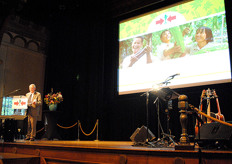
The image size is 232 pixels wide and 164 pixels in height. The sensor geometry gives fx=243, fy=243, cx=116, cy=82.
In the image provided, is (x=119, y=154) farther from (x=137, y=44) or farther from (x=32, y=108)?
(x=137, y=44)

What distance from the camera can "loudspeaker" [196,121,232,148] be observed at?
9.27 ft

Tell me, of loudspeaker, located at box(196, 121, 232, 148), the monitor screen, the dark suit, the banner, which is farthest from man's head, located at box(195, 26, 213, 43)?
the banner

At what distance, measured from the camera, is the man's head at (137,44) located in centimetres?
649

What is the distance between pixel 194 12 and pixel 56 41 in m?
5.07

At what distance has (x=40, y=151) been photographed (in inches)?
150

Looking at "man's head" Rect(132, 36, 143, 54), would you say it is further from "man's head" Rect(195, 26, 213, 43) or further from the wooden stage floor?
the wooden stage floor

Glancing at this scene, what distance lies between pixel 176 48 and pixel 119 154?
3585 mm

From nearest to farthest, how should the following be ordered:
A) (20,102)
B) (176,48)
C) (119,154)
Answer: (119,154) < (20,102) < (176,48)

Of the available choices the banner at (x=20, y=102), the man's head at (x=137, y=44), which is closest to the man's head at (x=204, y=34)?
the man's head at (x=137, y=44)

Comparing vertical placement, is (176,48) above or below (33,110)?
above

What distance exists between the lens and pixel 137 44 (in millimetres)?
6555

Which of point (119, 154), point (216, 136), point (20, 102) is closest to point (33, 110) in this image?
point (20, 102)

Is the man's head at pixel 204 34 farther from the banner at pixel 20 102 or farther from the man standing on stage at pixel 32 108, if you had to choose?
the banner at pixel 20 102

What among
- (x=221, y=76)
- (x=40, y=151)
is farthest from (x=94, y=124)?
(x=221, y=76)
